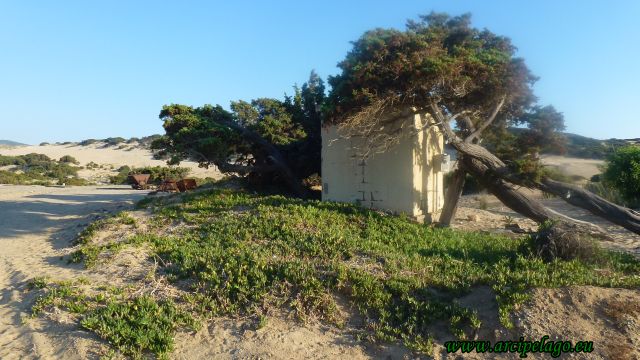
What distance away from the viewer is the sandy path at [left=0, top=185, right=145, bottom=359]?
530 cm

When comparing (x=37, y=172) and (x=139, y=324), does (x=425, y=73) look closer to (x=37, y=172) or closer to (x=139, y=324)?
(x=139, y=324)

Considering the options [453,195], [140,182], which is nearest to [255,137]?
[453,195]

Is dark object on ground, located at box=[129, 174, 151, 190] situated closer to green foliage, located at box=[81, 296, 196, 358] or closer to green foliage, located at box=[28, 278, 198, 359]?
green foliage, located at box=[28, 278, 198, 359]

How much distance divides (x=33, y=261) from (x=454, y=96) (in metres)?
8.79

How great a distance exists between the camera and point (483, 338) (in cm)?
507

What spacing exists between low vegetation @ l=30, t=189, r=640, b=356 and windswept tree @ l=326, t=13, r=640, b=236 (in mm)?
1779

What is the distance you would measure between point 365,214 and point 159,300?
5.18 metres

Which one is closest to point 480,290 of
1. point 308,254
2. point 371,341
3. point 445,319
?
point 445,319

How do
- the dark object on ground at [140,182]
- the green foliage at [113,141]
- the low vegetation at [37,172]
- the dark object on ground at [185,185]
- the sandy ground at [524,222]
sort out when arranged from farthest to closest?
1. the green foliage at [113,141]
2. the low vegetation at [37,172]
3. the dark object on ground at [140,182]
4. the dark object on ground at [185,185]
5. the sandy ground at [524,222]

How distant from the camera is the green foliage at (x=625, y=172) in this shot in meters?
11.9

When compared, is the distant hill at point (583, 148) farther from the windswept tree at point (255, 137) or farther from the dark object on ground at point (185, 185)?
the dark object on ground at point (185, 185)

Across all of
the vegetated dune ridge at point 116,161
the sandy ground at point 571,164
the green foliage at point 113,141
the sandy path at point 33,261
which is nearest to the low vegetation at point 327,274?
the sandy path at point 33,261

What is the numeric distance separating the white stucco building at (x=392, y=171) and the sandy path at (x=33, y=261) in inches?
245

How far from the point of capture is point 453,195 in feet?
37.8
